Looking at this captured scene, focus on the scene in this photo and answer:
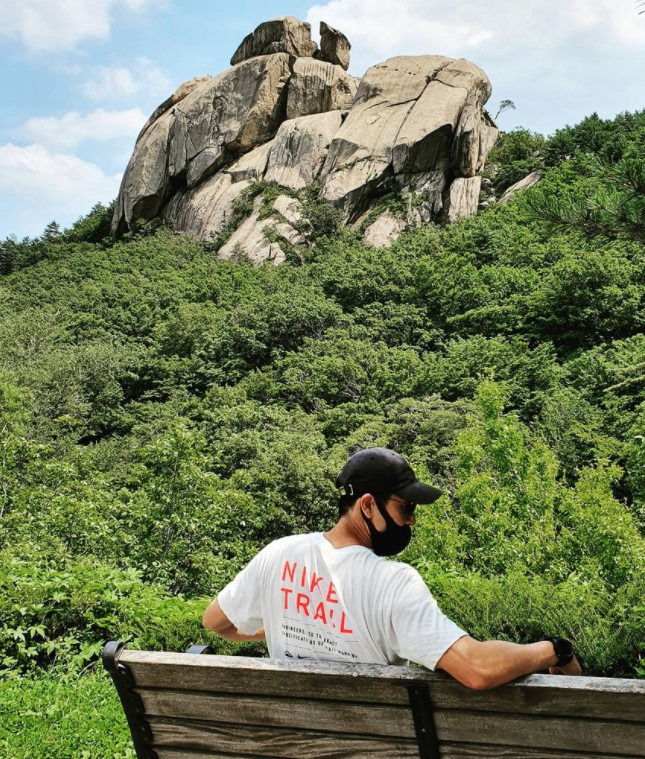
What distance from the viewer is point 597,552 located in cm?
834

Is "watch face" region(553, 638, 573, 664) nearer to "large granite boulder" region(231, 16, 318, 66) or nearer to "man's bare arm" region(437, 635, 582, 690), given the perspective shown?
"man's bare arm" region(437, 635, 582, 690)

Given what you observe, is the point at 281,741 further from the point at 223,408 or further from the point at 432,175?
the point at 432,175

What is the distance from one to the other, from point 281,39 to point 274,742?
54365 millimetres

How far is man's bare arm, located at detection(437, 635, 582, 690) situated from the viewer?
57.8 inches

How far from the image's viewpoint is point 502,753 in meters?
1.56

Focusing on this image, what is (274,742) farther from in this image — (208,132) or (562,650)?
(208,132)

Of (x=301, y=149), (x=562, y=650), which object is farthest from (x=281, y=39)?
(x=562, y=650)

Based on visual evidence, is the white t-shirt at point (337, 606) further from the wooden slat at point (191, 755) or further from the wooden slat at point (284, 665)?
the wooden slat at point (191, 755)

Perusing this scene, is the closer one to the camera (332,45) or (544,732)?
(544,732)

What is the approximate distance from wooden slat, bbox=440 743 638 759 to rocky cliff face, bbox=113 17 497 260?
134ft

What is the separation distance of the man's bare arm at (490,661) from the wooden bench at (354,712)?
0.04m

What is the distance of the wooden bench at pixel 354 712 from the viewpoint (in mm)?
1469

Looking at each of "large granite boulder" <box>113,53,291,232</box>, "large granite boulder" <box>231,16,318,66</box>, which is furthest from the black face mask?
"large granite boulder" <box>231,16,318,66</box>

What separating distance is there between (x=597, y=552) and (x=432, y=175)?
37458 millimetres
